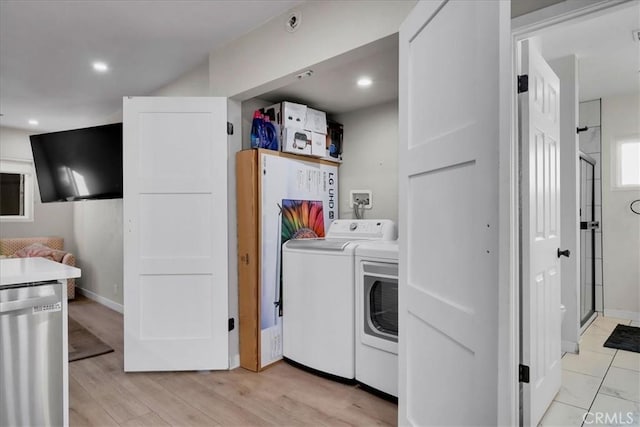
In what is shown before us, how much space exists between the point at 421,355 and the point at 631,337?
10.4 feet

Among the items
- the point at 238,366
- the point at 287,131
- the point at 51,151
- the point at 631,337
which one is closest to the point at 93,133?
the point at 51,151

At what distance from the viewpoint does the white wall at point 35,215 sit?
535 centimetres

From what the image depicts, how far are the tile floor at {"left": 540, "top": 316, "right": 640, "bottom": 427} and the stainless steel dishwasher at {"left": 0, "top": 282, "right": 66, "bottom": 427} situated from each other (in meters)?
2.53

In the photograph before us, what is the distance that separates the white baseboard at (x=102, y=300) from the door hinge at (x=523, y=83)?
464 cm

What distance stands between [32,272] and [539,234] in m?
2.51

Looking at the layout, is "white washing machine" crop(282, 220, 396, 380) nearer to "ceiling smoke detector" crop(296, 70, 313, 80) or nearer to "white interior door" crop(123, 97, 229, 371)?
"white interior door" crop(123, 97, 229, 371)

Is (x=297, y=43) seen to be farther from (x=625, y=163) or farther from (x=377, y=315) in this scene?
(x=625, y=163)

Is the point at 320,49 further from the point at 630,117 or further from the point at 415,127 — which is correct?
the point at 630,117

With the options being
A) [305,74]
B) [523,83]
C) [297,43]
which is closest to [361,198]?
[305,74]

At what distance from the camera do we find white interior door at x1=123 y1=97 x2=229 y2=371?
2742mm

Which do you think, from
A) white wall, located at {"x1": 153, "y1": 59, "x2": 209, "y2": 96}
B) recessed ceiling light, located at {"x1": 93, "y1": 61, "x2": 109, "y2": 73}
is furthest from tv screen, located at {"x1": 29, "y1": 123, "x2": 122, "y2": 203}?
white wall, located at {"x1": 153, "y1": 59, "x2": 209, "y2": 96}

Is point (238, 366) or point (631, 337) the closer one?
point (238, 366)

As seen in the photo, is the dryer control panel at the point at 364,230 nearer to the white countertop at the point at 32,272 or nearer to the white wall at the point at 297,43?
the white wall at the point at 297,43

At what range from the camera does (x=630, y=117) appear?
3.99m
